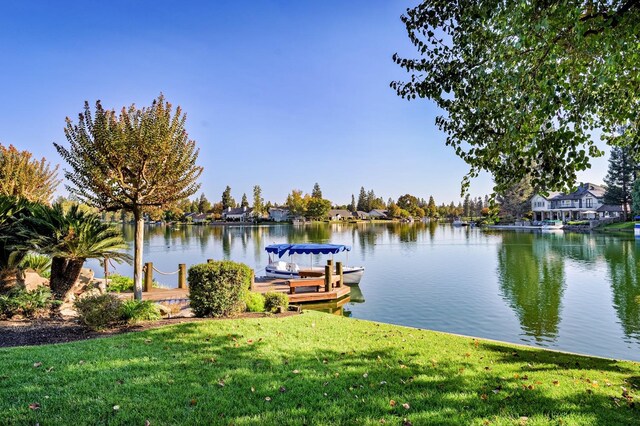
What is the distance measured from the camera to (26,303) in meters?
9.07

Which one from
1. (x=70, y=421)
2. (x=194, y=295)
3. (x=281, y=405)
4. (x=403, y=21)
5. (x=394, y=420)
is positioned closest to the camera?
(x=70, y=421)

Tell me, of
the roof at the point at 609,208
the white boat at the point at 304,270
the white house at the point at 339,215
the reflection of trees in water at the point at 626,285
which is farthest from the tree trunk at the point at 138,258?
the white house at the point at 339,215

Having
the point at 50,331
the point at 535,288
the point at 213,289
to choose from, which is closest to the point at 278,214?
the point at 535,288

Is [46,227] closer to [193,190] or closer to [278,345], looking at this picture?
[193,190]

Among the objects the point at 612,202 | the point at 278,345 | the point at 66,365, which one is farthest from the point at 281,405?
the point at 612,202

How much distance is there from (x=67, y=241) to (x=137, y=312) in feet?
10.1

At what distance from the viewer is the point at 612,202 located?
76875 millimetres

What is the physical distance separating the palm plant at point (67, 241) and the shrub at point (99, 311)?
2461 mm

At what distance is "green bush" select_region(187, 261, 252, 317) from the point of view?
32.5 ft

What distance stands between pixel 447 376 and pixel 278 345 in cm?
316

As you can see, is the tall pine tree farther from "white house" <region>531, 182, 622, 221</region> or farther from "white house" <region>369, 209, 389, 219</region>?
"white house" <region>369, 209, 389, 219</region>

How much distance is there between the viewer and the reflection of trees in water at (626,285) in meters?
14.9

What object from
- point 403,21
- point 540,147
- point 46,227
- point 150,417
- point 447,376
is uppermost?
point 403,21

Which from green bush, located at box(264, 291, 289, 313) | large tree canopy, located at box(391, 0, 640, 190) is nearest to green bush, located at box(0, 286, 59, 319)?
green bush, located at box(264, 291, 289, 313)
